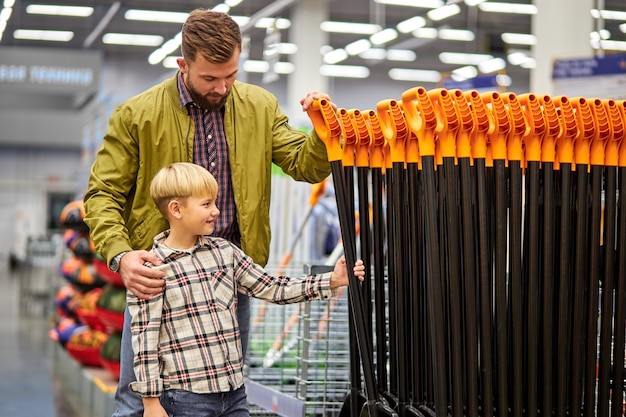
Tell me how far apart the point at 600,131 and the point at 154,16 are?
47.9ft

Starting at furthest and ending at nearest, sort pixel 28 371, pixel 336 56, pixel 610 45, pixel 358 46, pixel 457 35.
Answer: pixel 336 56, pixel 358 46, pixel 457 35, pixel 28 371, pixel 610 45

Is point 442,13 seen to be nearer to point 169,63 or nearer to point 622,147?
point 169,63

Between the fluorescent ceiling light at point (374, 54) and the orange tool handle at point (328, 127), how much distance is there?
16790mm

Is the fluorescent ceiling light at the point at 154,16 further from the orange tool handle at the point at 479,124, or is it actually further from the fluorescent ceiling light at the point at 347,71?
the orange tool handle at the point at 479,124

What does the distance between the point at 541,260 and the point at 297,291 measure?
69 centimetres

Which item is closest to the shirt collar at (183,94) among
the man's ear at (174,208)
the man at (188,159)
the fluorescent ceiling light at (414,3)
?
the man at (188,159)

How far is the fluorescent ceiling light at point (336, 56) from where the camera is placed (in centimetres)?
1889

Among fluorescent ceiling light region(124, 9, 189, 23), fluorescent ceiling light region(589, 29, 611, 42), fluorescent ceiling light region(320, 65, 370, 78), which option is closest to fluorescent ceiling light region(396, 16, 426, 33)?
fluorescent ceiling light region(124, 9, 189, 23)

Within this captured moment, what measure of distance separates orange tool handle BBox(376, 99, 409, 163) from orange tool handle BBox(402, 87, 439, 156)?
0.16 ft

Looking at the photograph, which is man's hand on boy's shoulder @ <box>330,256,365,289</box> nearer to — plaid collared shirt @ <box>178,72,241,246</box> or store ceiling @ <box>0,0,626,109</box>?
plaid collared shirt @ <box>178,72,241,246</box>

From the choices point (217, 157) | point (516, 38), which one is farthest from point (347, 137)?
point (516, 38)

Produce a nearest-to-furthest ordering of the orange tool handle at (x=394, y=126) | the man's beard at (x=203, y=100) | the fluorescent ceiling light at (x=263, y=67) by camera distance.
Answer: the orange tool handle at (x=394, y=126), the man's beard at (x=203, y=100), the fluorescent ceiling light at (x=263, y=67)

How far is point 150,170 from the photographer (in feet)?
8.94

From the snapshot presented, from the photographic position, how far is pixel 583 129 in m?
2.31
